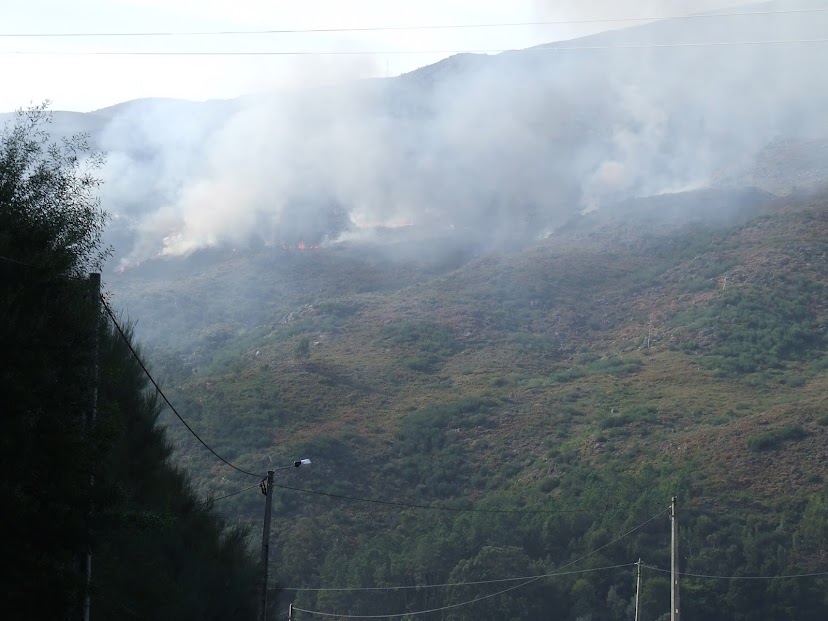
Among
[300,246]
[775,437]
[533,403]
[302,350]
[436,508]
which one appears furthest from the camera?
[300,246]

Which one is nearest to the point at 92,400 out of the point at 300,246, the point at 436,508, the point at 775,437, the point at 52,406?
the point at 52,406

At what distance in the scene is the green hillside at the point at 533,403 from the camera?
62281 millimetres

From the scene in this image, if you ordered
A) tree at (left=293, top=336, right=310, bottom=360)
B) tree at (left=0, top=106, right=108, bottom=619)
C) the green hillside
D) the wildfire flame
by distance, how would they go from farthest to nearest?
the wildfire flame → tree at (left=293, top=336, right=310, bottom=360) → the green hillside → tree at (left=0, top=106, right=108, bottom=619)

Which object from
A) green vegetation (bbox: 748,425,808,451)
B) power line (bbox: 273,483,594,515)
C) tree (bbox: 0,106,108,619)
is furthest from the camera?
green vegetation (bbox: 748,425,808,451)

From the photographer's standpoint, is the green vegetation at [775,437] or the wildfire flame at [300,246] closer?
the green vegetation at [775,437]

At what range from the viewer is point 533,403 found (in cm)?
9244

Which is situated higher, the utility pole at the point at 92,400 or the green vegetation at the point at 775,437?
the green vegetation at the point at 775,437

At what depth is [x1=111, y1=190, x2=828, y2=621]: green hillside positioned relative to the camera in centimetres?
6228

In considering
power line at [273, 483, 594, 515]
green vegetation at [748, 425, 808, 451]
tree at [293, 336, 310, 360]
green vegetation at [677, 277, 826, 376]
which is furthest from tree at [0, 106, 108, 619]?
tree at [293, 336, 310, 360]

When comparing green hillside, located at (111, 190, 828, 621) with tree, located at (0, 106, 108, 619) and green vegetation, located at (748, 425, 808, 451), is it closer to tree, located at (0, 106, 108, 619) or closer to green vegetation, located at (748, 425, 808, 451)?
green vegetation, located at (748, 425, 808, 451)

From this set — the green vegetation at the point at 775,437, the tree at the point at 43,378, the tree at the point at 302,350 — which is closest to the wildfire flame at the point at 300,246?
the tree at the point at 302,350

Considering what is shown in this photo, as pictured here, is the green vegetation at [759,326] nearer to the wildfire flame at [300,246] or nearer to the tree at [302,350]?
the tree at [302,350]

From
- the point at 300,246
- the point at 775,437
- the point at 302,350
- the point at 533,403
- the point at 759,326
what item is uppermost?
the point at 300,246

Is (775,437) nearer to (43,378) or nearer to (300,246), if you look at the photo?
(43,378)
